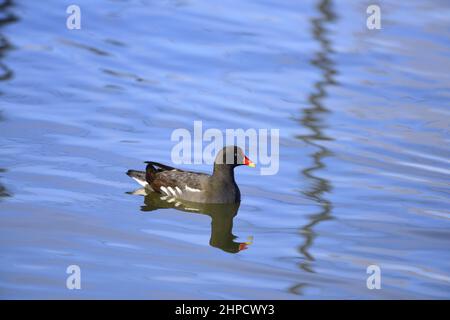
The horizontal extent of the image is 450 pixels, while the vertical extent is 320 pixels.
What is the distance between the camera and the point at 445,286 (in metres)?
9.30

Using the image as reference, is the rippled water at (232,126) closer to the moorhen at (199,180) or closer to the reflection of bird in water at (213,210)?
the reflection of bird in water at (213,210)

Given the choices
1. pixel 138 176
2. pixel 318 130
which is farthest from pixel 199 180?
pixel 318 130

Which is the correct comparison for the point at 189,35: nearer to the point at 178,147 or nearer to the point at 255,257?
the point at 178,147

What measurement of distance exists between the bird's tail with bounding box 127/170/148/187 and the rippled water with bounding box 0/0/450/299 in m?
0.11

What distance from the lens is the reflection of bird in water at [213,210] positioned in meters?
10.5

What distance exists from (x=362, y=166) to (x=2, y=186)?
438 cm

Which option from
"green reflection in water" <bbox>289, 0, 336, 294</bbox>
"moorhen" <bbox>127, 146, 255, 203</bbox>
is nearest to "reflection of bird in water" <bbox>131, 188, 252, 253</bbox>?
"moorhen" <bbox>127, 146, 255, 203</bbox>

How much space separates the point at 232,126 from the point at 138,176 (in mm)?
2284

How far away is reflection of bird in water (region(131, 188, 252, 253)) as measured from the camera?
1048cm

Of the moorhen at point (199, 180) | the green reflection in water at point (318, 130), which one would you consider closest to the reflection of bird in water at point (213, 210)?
the moorhen at point (199, 180)

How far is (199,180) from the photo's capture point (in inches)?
451

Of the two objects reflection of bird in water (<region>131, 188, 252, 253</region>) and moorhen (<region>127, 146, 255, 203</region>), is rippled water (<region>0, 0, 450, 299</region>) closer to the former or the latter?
reflection of bird in water (<region>131, 188, 252, 253</region>)

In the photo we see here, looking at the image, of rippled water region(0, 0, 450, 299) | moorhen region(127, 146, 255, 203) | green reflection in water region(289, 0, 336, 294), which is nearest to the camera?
rippled water region(0, 0, 450, 299)

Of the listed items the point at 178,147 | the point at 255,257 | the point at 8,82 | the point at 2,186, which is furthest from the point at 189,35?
the point at 255,257
